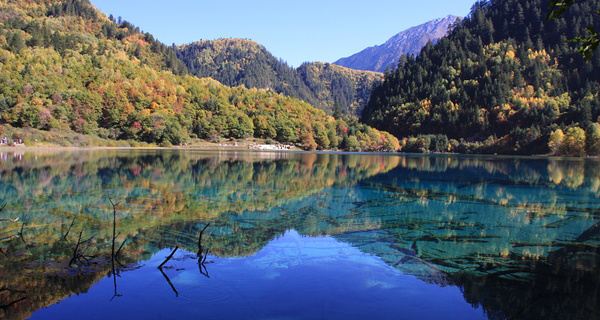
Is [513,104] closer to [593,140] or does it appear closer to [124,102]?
[593,140]

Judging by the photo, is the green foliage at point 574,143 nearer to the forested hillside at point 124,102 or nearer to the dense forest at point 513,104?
the dense forest at point 513,104

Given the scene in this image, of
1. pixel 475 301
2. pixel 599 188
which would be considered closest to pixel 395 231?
pixel 475 301

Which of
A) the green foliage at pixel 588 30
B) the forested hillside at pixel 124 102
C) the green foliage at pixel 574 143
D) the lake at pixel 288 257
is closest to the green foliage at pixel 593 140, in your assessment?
the green foliage at pixel 574 143

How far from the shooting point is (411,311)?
35.0ft

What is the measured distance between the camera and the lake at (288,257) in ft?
34.9

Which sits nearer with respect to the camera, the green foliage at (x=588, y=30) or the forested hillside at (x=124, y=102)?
the green foliage at (x=588, y=30)

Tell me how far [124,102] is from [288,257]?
435ft

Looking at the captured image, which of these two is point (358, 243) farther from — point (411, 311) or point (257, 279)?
point (411, 311)

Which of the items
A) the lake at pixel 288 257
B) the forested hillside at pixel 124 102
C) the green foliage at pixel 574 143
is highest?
the forested hillside at pixel 124 102

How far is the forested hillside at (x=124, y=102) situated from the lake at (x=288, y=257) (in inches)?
3765

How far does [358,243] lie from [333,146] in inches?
6220

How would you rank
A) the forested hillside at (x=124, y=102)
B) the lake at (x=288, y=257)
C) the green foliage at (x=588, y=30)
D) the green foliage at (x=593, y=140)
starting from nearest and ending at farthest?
the green foliage at (x=588, y=30) < the lake at (x=288, y=257) < the forested hillside at (x=124, y=102) < the green foliage at (x=593, y=140)

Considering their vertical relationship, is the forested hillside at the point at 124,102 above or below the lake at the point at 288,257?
above

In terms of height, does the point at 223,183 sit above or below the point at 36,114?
below
